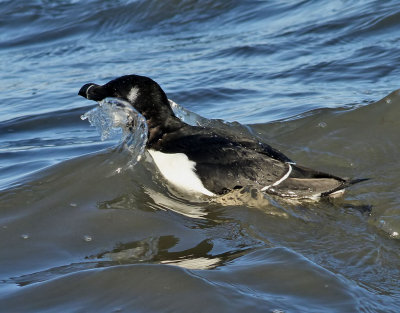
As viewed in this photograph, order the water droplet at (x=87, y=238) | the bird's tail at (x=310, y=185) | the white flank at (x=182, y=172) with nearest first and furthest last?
the water droplet at (x=87, y=238)
the bird's tail at (x=310, y=185)
the white flank at (x=182, y=172)

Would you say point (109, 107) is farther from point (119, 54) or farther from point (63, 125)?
point (119, 54)

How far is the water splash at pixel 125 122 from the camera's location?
5.84m

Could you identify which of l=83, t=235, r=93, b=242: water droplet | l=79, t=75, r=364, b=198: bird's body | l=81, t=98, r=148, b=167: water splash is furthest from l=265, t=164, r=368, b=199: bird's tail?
l=83, t=235, r=93, b=242: water droplet

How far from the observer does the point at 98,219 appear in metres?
5.20

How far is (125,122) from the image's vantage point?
6.01 meters

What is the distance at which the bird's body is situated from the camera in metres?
5.25

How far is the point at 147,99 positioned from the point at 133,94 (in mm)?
130

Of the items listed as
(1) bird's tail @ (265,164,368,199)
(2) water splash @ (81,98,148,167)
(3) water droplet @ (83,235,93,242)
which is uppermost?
(2) water splash @ (81,98,148,167)

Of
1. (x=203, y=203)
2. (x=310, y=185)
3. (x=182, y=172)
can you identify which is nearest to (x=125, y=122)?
(x=182, y=172)

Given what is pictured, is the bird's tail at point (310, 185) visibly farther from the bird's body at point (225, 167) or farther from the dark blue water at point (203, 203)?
the dark blue water at point (203, 203)

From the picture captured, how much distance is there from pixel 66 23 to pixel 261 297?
33.8ft

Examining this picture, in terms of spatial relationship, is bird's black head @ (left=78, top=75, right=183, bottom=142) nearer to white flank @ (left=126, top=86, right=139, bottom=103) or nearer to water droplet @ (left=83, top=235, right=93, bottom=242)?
white flank @ (left=126, top=86, right=139, bottom=103)

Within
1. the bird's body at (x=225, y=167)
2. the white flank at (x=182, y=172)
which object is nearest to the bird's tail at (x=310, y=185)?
the bird's body at (x=225, y=167)

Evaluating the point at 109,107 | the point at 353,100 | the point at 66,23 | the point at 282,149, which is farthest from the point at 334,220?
the point at 66,23
